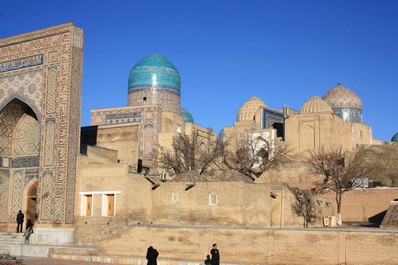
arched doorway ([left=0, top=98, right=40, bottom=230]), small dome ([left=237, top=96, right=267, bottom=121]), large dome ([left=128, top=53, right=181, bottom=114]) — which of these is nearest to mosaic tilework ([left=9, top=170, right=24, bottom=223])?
arched doorway ([left=0, top=98, right=40, bottom=230])

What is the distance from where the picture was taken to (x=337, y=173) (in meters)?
25.0

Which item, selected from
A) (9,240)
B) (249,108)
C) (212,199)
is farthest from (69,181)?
(249,108)

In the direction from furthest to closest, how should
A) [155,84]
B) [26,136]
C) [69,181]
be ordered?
[155,84] → [26,136] → [69,181]

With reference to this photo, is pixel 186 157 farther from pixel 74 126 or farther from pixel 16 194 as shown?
pixel 74 126

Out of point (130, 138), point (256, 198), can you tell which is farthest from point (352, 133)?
point (256, 198)

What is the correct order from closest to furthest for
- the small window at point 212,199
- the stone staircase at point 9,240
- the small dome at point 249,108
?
the small window at point 212,199 → the stone staircase at point 9,240 → the small dome at point 249,108

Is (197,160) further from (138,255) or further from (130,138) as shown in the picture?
(138,255)

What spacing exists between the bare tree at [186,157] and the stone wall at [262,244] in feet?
35.6

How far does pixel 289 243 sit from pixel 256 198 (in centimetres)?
443

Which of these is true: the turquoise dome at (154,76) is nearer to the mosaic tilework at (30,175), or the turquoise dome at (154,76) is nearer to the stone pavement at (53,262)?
the mosaic tilework at (30,175)

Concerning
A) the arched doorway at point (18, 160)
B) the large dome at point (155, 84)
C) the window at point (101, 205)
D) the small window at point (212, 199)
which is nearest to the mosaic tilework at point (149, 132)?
the large dome at point (155, 84)

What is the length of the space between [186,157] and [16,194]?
854 cm

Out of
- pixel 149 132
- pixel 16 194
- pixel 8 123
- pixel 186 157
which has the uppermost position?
pixel 149 132

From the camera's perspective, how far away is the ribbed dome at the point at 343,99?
1642 inches
